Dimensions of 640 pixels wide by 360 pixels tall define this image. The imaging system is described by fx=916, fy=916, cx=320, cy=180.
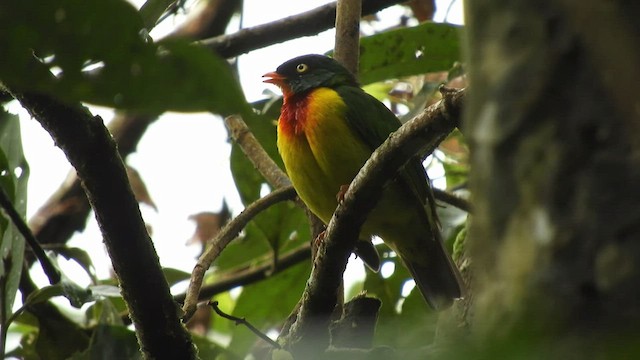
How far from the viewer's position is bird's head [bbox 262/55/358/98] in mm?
5484

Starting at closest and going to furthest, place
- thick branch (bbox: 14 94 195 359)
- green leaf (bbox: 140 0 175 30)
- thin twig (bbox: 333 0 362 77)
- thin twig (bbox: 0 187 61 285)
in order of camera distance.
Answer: thick branch (bbox: 14 94 195 359), green leaf (bbox: 140 0 175 30), thin twig (bbox: 0 187 61 285), thin twig (bbox: 333 0 362 77)

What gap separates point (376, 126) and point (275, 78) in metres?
1.25

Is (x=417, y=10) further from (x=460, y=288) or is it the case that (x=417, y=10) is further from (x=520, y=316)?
(x=520, y=316)

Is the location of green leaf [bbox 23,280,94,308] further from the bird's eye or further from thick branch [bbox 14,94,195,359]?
the bird's eye

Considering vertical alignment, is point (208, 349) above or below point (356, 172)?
below

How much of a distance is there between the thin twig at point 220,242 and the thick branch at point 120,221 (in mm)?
409

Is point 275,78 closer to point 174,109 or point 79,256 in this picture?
point 79,256

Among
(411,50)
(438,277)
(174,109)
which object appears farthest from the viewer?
(411,50)

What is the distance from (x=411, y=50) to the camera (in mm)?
5645

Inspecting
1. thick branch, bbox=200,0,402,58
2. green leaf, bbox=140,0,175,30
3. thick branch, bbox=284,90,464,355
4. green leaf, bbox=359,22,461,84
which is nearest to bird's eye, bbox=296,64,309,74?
thick branch, bbox=200,0,402,58

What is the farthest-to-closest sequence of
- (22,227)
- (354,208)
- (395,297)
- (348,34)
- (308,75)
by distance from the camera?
(308,75), (395,297), (348,34), (22,227), (354,208)

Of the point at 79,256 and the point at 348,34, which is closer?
the point at 79,256

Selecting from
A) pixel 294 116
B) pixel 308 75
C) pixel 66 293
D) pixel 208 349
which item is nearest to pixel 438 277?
pixel 294 116

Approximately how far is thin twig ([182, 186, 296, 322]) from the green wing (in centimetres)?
52
